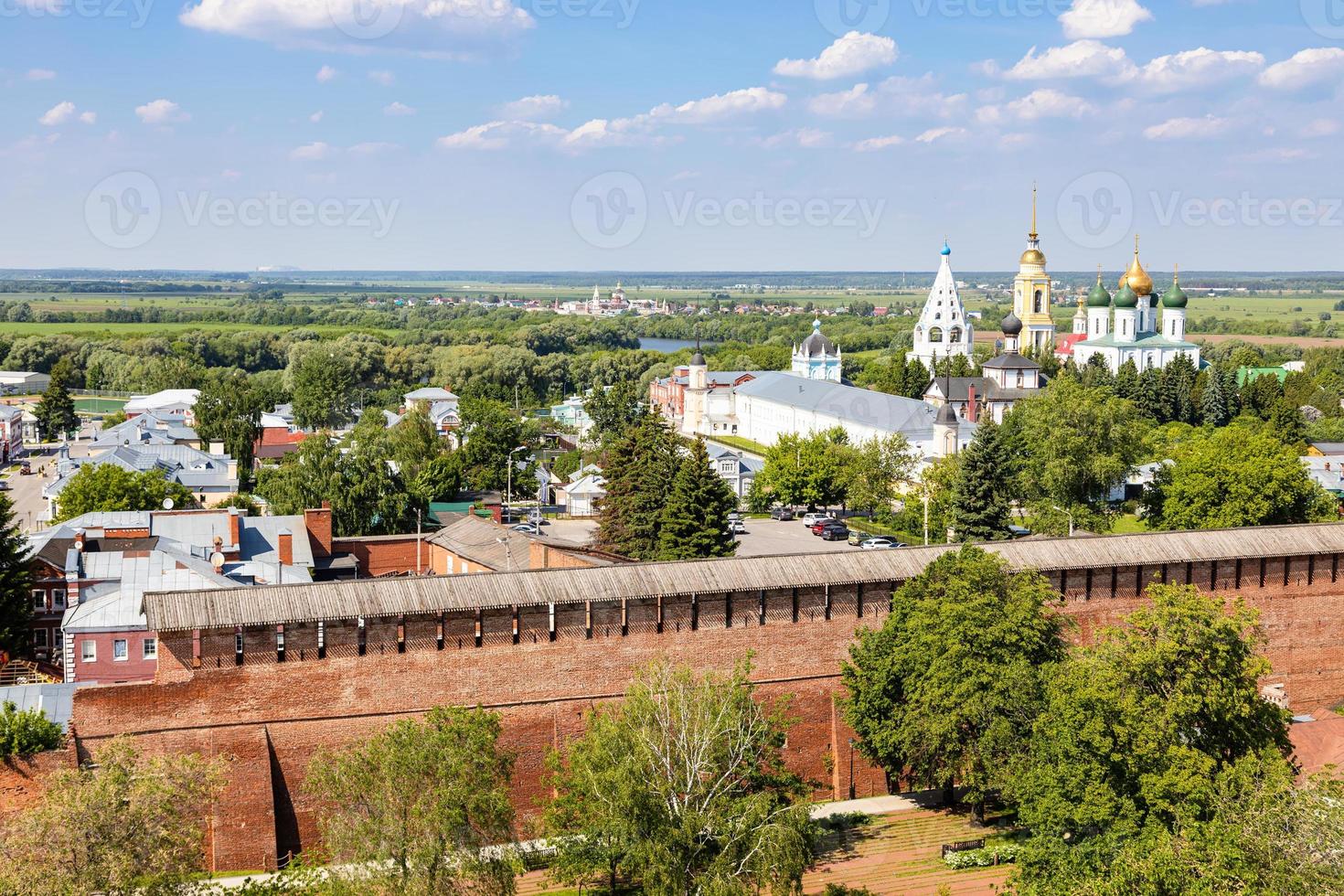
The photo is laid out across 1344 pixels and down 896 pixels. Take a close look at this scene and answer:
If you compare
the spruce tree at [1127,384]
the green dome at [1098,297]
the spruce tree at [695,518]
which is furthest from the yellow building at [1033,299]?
the spruce tree at [695,518]

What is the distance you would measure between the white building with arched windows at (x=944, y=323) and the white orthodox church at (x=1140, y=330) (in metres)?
6.96

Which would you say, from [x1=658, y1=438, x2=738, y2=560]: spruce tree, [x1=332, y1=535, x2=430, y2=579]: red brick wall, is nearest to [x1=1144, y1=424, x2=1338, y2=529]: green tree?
[x1=658, y1=438, x2=738, y2=560]: spruce tree

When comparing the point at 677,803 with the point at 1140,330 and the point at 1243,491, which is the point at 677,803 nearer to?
the point at 1243,491

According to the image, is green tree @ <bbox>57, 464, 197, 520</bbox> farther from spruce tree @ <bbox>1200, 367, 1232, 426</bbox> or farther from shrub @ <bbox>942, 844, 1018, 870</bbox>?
spruce tree @ <bbox>1200, 367, 1232, 426</bbox>

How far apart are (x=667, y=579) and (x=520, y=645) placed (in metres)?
2.19

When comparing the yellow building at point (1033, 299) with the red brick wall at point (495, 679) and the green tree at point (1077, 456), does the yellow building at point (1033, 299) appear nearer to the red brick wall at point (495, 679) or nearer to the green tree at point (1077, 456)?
the green tree at point (1077, 456)

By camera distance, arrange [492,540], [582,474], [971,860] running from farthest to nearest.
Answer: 1. [582,474]
2. [492,540]
3. [971,860]

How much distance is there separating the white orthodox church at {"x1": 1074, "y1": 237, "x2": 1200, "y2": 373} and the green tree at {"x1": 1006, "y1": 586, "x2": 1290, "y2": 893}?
6684 centimetres

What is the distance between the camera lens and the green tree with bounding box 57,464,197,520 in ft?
117

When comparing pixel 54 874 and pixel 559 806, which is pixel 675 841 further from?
pixel 54 874

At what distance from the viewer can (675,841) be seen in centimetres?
1590

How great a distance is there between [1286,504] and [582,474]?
970 inches

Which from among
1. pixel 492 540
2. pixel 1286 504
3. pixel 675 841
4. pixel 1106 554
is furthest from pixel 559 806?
pixel 1286 504

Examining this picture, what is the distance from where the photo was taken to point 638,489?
36.7 meters
